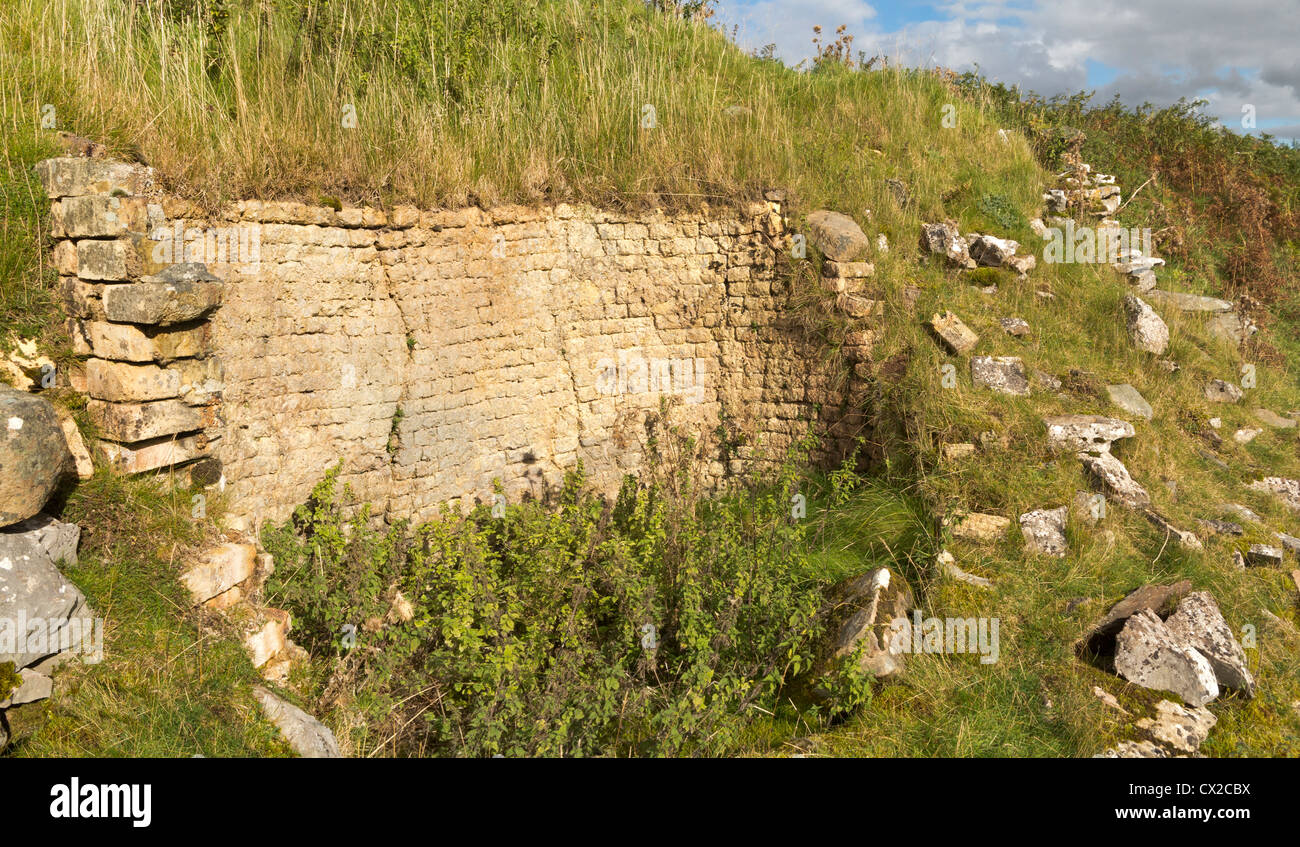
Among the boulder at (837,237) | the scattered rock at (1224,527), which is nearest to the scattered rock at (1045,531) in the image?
the scattered rock at (1224,527)

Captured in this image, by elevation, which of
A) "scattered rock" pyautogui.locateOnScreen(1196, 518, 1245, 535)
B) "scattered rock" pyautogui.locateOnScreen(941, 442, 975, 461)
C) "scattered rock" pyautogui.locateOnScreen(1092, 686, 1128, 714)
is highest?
"scattered rock" pyautogui.locateOnScreen(941, 442, 975, 461)

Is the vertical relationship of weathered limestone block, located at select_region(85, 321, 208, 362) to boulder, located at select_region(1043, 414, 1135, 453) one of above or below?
above

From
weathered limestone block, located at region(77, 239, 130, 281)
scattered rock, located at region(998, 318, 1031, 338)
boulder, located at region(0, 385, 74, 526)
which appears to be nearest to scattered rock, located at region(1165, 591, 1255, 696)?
scattered rock, located at region(998, 318, 1031, 338)

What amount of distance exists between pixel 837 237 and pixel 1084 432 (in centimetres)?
253

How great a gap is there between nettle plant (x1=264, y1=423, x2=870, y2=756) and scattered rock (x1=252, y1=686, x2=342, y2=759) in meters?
0.19

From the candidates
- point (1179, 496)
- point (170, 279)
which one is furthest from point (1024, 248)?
point (170, 279)

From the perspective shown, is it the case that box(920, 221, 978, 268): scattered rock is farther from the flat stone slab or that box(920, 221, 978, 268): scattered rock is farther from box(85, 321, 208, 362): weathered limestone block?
box(85, 321, 208, 362): weathered limestone block

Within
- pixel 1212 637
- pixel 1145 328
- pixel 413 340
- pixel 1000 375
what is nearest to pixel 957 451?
pixel 1000 375

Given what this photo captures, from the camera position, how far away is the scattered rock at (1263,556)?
19.0ft

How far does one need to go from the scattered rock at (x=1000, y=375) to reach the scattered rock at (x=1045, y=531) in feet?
4.17

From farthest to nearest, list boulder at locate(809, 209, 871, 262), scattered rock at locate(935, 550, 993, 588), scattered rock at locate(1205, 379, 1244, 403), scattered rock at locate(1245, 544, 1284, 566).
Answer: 1. scattered rock at locate(1205, 379, 1244, 403)
2. boulder at locate(809, 209, 871, 262)
3. scattered rock at locate(1245, 544, 1284, 566)
4. scattered rock at locate(935, 550, 993, 588)

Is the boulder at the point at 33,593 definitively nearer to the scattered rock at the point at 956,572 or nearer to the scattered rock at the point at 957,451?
the scattered rock at the point at 956,572

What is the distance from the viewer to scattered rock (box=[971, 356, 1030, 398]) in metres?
6.66

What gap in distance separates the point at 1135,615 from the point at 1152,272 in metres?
5.59
